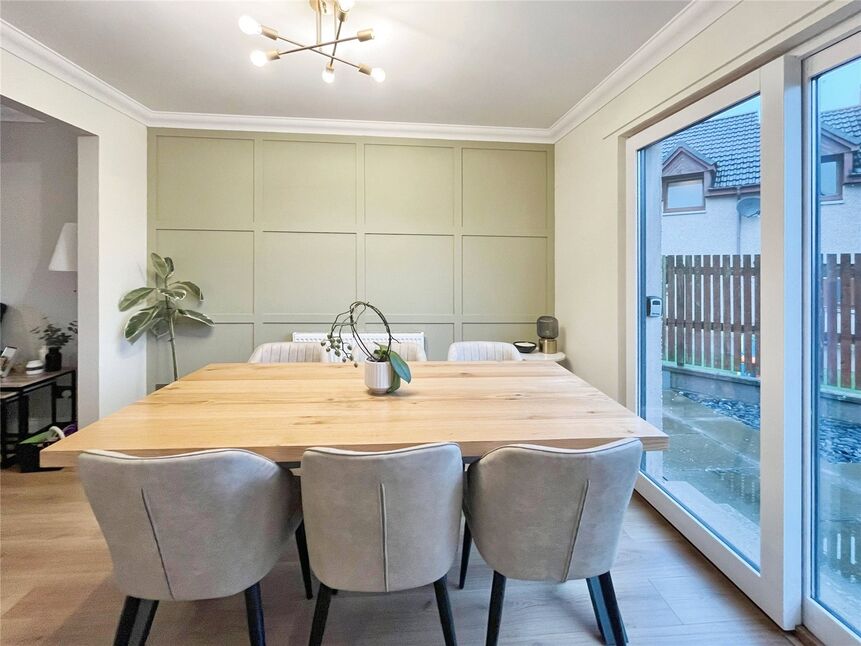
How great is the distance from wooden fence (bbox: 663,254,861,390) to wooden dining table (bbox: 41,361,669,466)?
0.70 metres

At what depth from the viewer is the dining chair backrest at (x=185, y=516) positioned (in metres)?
1.08

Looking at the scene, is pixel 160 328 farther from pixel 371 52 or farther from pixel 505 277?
pixel 505 277

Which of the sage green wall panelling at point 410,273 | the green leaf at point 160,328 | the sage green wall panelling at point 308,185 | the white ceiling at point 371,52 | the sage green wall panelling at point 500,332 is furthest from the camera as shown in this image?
the sage green wall panelling at point 500,332

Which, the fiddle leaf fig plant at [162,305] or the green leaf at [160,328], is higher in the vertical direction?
the fiddle leaf fig plant at [162,305]

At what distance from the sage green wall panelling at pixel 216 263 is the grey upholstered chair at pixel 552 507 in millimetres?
2932

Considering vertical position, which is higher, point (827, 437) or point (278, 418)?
point (278, 418)

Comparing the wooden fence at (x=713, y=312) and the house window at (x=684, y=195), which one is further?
the house window at (x=684, y=195)

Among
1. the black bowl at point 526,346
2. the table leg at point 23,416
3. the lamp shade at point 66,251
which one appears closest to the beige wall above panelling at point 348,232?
Result: the black bowl at point 526,346

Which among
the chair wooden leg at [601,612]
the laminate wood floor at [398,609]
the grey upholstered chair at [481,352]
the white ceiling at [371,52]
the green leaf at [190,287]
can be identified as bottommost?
the laminate wood floor at [398,609]

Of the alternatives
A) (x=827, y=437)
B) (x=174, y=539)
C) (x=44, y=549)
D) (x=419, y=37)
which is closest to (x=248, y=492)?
(x=174, y=539)

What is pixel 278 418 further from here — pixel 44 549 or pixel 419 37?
pixel 419 37

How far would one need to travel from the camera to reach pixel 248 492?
3.81 feet

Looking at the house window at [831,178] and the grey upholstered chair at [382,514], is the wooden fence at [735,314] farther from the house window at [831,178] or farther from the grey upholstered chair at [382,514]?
the grey upholstered chair at [382,514]

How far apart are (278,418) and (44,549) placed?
66.5 inches
